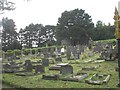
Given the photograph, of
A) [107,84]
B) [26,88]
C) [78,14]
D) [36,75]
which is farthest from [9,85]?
[78,14]

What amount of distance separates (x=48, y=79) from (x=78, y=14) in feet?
146

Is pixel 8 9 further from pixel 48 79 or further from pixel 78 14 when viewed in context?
pixel 78 14

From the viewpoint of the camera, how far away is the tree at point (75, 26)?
51.0m

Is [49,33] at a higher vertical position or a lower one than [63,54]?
higher

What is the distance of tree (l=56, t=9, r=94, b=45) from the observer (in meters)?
51.0

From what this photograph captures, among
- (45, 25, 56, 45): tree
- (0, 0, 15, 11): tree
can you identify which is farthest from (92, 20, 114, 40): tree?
(0, 0, 15, 11): tree

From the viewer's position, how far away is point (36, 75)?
42.2 feet

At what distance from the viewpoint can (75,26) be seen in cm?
5153

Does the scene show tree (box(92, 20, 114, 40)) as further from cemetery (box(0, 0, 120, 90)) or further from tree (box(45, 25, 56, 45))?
tree (box(45, 25, 56, 45))

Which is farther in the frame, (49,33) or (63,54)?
(49,33)

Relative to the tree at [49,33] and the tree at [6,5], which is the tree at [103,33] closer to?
the tree at [49,33]

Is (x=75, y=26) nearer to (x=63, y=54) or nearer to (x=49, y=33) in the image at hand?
(x=49, y=33)

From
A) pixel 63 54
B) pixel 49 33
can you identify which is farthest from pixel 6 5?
pixel 49 33

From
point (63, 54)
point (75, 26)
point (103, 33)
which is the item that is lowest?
point (63, 54)
